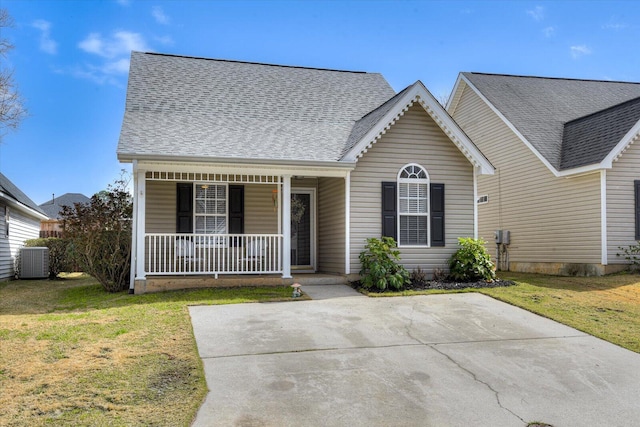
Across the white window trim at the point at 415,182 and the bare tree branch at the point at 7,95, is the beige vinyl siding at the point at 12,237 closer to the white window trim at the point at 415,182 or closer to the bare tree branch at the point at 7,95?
the bare tree branch at the point at 7,95

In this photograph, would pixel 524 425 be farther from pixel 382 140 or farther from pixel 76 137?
pixel 76 137

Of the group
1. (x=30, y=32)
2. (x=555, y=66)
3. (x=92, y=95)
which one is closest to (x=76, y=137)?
(x=92, y=95)

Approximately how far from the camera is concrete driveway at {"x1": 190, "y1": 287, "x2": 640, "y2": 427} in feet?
14.9

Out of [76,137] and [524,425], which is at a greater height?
[76,137]

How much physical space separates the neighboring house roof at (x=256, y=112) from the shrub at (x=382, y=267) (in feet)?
6.69

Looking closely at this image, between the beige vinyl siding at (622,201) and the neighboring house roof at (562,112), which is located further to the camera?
the neighboring house roof at (562,112)

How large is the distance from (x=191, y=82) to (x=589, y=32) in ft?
44.3

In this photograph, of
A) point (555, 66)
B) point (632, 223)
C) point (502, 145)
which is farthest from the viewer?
point (555, 66)

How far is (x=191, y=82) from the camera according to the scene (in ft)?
47.0

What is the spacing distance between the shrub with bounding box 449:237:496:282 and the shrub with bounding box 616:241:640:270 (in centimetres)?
396

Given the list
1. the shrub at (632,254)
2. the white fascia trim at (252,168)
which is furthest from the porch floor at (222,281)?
the shrub at (632,254)

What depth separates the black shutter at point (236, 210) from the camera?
1232 centimetres

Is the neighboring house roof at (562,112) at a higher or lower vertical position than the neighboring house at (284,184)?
higher

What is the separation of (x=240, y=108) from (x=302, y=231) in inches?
144
